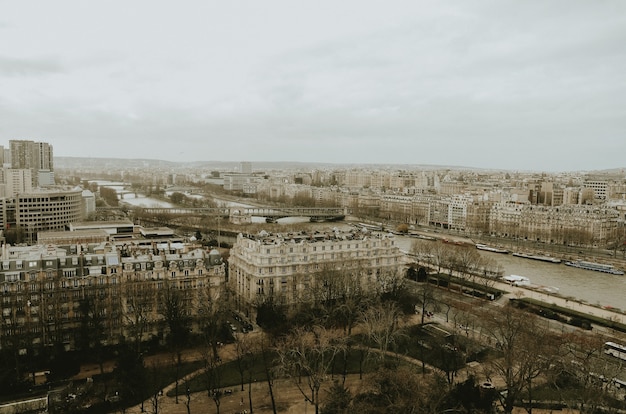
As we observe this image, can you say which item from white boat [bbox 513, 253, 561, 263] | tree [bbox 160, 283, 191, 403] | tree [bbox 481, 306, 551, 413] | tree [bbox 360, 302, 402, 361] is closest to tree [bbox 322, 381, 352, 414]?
tree [bbox 360, 302, 402, 361]

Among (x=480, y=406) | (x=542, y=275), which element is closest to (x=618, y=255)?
(x=542, y=275)

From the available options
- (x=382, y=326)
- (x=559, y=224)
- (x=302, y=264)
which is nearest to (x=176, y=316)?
(x=302, y=264)

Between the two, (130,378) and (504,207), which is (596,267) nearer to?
(504,207)

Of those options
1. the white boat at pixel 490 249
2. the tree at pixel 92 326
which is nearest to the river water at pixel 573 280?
the white boat at pixel 490 249

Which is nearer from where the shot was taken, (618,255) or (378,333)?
(378,333)

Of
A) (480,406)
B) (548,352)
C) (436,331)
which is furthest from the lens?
(436,331)

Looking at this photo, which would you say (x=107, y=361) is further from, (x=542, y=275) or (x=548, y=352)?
(x=542, y=275)

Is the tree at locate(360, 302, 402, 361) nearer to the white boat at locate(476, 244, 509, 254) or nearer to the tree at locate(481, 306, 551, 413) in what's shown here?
the tree at locate(481, 306, 551, 413)
